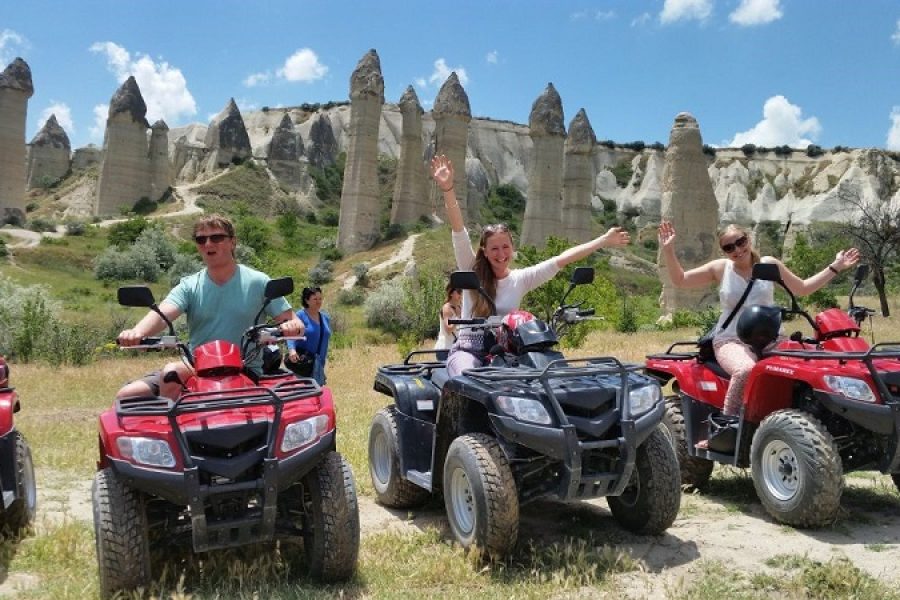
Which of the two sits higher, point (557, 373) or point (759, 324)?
point (759, 324)

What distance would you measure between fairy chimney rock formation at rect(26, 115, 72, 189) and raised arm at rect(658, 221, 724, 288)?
77.1 metres

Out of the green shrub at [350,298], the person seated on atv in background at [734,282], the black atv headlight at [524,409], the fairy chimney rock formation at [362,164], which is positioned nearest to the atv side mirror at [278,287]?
the black atv headlight at [524,409]

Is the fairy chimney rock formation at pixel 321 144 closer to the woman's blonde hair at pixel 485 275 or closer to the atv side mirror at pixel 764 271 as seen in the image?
the woman's blonde hair at pixel 485 275

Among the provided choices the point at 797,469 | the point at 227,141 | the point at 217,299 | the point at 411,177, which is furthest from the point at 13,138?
the point at 797,469

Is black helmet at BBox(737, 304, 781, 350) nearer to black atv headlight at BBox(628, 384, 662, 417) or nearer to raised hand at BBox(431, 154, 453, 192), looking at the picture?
black atv headlight at BBox(628, 384, 662, 417)

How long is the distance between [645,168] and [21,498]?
86.3 meters

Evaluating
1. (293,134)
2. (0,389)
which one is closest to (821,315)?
(0,389)

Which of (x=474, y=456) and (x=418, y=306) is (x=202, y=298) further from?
(x=418, y=306)

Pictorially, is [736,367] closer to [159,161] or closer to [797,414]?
[797,414]

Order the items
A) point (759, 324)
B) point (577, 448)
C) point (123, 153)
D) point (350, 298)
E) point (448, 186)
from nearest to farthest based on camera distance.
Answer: point (577, 448) → point (759, 324) → point (448, 186) → point (350, 298) → point (123, 153)

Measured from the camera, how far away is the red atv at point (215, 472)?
140 inches

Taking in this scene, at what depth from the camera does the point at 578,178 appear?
51.0 m

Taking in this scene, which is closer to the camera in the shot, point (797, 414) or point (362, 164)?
point (797, 414)

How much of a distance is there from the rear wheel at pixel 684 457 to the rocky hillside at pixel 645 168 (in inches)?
2177
